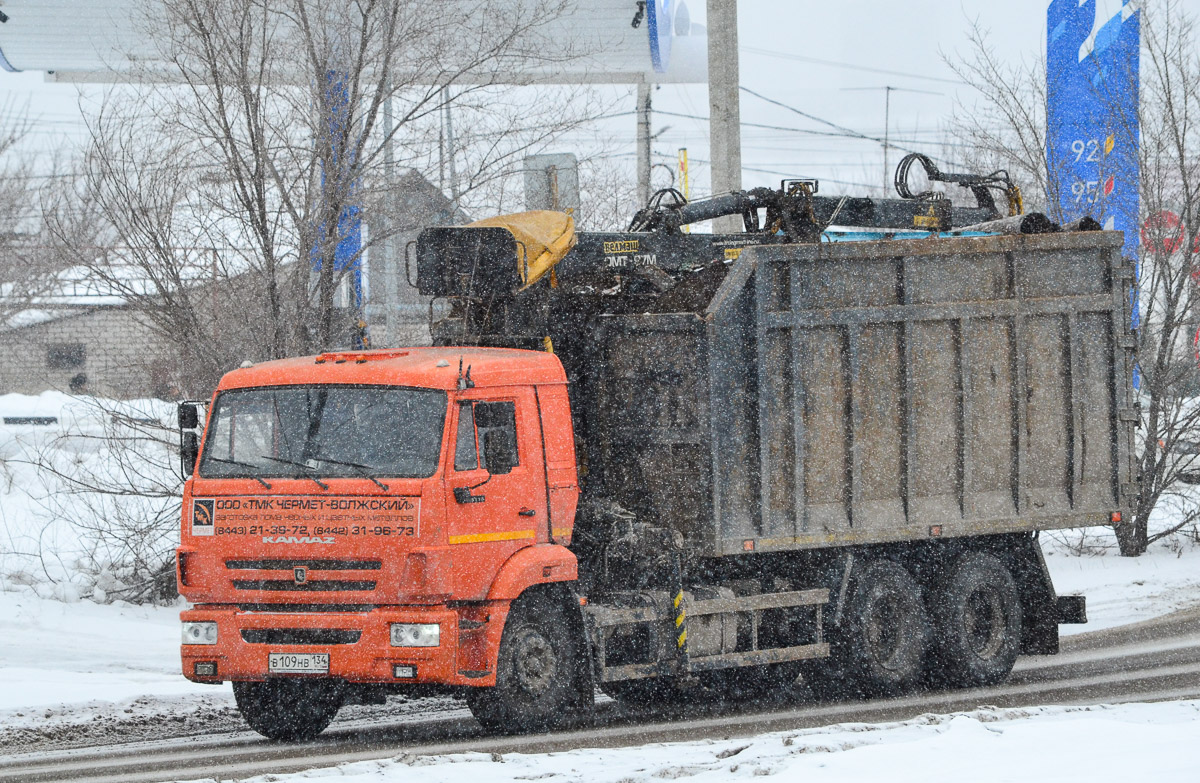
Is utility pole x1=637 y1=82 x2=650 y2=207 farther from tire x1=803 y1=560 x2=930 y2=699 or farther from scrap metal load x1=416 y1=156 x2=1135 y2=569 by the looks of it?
tire x1=803 y1=560 x2=930 y2=699

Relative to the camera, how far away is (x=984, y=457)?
39.7 feet

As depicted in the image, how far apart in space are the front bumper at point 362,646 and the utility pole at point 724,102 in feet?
24.5

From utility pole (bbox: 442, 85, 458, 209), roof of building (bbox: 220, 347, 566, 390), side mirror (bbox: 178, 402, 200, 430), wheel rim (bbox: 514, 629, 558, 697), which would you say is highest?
utility pole (bbox: 442, 85, 458, 209)

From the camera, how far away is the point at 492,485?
9562mm

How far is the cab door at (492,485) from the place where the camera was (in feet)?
30.5

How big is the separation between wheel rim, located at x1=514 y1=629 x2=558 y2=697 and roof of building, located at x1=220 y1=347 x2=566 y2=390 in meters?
1.66

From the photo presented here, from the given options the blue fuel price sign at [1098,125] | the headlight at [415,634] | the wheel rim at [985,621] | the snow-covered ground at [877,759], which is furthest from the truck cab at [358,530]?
the blue fuel price sign at [1098,125]

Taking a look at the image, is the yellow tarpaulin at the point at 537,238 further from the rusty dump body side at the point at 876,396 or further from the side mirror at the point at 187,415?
the side mirror at the point at 187,415

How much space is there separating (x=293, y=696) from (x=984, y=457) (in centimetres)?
571

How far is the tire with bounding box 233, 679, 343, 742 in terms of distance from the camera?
32.4 feet

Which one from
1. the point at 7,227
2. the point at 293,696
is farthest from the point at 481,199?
the point at 7,227

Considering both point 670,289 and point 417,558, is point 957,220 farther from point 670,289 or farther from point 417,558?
point 417,558

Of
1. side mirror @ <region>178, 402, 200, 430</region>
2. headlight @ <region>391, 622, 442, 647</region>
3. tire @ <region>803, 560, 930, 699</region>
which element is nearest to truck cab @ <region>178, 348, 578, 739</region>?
headlight @ <region>391, 622, 442, 647</region>

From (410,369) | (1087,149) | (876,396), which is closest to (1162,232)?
(1087,149)
